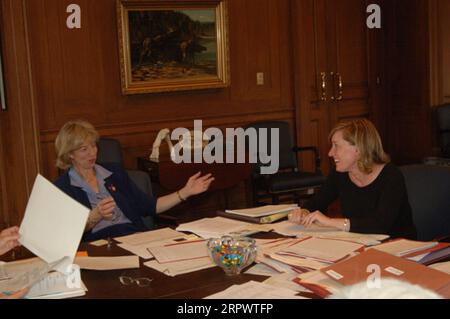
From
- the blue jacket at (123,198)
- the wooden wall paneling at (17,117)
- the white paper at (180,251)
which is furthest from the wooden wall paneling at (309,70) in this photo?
the white paper at (180,251)

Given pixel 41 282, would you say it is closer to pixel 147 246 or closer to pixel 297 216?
pixel 147 246

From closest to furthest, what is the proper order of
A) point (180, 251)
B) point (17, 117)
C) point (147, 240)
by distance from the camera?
point (180, 251) < point (147, 240) < point (17, 117)

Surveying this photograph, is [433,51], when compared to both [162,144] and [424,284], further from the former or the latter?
[424,284]

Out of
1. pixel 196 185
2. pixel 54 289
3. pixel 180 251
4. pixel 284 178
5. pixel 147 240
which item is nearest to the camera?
pixel 54 289

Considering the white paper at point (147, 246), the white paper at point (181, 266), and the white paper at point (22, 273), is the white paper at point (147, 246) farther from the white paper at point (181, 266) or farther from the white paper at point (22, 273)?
the white paper at point (22, 273)

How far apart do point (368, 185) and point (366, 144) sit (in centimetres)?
19

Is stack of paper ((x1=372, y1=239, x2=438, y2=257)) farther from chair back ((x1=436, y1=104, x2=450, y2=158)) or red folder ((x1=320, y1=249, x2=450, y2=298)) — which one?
chair back ((x1=436, y1=104, x2=450, y2=158))

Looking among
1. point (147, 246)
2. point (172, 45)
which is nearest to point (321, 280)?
point (147, 246)

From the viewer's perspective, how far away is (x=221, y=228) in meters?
2.79

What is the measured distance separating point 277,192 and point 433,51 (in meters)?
2.55

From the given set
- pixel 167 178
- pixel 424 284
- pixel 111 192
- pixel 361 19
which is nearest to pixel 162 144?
pixel 167 178

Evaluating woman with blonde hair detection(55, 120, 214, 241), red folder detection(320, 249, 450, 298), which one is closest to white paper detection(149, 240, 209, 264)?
red folder detection(320, 249, 450, 298)

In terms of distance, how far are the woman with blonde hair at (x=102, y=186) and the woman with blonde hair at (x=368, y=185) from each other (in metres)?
0.66
